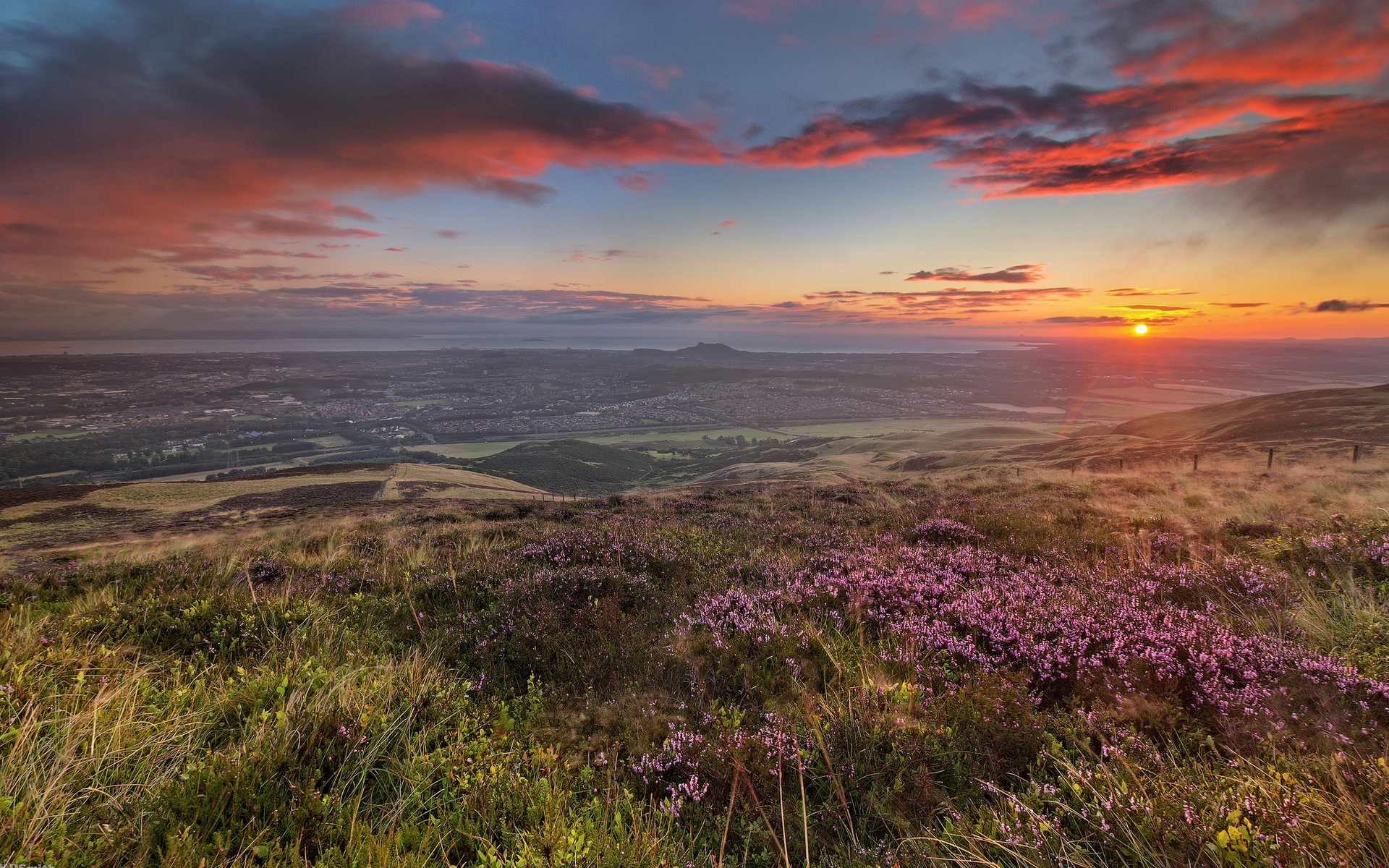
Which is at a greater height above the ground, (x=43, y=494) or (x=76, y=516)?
(x=76, y=516)

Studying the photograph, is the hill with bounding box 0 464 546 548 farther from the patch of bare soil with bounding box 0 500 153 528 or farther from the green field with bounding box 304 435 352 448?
the green field with bounding box 304 435 352 448

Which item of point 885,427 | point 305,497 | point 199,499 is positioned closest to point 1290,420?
point 305,497

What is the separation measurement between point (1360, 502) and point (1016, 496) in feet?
20.4

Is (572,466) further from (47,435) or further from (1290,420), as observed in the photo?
(47,435)

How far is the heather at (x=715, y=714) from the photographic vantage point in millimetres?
2578

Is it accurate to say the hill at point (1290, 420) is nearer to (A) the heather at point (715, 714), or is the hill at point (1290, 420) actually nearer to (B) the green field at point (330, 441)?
(A) the heather at point (715, 714)

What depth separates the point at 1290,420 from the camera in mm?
54750

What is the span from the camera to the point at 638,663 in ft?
16.0

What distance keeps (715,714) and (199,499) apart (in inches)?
2629

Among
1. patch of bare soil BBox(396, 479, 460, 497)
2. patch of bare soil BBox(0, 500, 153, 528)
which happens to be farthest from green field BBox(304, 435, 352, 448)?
patch of bare soil BBox(396, 479, 460, 497)

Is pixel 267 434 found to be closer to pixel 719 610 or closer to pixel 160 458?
pixel 160 458

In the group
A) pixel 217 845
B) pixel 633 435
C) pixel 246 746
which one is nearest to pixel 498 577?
pixel 246 746

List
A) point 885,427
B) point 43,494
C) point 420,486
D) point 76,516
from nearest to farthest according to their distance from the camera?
point 76,516 < point 43,494 < point 420,486 < point 885,427

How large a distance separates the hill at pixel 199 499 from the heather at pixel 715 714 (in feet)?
113
